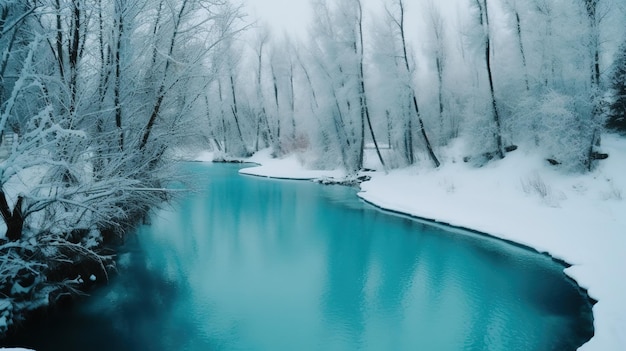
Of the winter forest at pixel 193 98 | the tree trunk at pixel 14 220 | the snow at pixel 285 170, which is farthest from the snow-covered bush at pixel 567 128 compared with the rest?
the tree trunk at pixel 14 220

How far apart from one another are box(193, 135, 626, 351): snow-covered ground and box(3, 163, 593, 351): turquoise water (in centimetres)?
46

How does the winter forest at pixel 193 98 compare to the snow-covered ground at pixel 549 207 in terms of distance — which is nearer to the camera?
the winter forest at pixel 193 98

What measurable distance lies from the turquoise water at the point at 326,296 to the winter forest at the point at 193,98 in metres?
1.26

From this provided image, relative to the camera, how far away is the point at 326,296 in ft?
27.1

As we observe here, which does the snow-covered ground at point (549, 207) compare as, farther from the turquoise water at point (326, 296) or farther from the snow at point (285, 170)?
the snow at point (285, 170)

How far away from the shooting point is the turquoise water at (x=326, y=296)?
643 centimetres

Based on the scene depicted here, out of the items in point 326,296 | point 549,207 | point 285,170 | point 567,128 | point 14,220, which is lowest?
point 326,296

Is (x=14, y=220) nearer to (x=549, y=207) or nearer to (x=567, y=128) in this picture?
(x=549, y=207)

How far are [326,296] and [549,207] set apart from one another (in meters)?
8.20

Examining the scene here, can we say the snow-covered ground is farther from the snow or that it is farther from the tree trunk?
the tree trunk

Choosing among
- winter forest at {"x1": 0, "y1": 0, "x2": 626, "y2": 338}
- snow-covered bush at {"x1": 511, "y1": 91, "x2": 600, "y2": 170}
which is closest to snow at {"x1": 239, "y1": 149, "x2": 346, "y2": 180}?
winter forest at {"x1": 0, "y1": 0, "x2": 626, "y2": 338}

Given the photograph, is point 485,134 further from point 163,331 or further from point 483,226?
point 163,331

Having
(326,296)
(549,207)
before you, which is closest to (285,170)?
(549,207)

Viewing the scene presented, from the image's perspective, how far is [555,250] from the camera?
31.6ft
